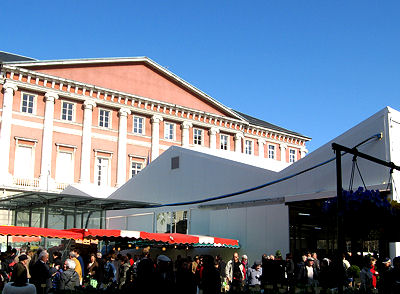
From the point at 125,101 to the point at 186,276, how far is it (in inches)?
1275

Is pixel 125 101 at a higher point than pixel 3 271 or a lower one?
higher

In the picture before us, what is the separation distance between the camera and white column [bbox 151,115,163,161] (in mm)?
40562

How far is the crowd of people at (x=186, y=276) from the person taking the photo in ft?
22.2

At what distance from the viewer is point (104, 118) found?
3872 centimetres

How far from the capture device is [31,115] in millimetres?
35156

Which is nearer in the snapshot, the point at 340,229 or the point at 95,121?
the point at 340,229

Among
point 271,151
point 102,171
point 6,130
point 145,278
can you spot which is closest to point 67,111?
point 6,130

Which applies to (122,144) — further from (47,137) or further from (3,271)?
(3,271)

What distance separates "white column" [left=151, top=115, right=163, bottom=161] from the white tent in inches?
553

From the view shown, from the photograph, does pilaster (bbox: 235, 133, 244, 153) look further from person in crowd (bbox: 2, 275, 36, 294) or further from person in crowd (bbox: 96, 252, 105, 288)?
person in crowd (bbox: 2, 275, 36, 294)

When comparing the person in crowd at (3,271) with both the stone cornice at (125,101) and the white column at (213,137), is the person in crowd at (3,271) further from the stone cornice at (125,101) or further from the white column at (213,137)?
the white column at (213,137)

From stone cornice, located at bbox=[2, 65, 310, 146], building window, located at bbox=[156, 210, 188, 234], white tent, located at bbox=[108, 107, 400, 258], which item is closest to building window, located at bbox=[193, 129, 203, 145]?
stone cornice, located at bbox=[2, 65, 310, 146]

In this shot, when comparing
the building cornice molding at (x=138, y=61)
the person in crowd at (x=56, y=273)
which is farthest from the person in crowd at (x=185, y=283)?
the building cornice molding at (x=138, y=61)

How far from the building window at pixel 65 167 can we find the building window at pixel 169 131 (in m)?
8.13
